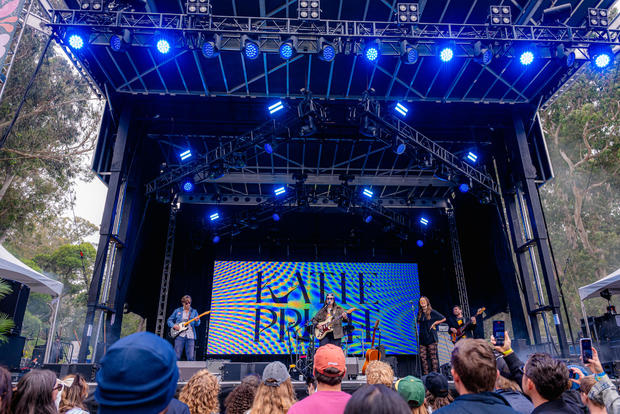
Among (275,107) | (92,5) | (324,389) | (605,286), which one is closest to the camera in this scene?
(324,389)

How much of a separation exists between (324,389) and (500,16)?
9.95 metres

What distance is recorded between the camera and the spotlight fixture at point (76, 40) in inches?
374

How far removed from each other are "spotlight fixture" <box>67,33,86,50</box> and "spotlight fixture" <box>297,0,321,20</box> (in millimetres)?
4752

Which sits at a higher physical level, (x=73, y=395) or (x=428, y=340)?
(x=428, y=340)

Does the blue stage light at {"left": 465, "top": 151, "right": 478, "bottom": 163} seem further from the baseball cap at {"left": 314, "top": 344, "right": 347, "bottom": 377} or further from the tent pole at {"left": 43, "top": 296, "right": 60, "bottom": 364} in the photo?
the tent pole at {"left": 43, "top": 296, "right": 60, "bottom": 364}

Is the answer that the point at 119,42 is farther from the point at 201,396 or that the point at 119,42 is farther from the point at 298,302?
the point at 298,302

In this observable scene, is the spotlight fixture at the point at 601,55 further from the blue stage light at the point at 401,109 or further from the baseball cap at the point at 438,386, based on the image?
the baseball cap at the point at 438,386

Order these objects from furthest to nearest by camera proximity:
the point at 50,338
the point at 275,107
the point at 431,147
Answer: the point at 431,147 < the point at 275,107 < the point at 50,338

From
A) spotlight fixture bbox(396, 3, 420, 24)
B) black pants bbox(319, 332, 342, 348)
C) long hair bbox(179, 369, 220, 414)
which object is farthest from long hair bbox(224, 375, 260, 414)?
spotlight fixture bbox(396, 3, 420, 24)

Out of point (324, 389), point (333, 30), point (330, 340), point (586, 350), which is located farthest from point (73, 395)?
point (333, 30)

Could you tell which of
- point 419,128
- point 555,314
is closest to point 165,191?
point 419,128

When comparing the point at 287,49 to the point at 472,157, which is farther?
the point at 472,157

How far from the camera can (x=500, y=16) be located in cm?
981

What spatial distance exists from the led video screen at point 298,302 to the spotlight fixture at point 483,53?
30.0ft
